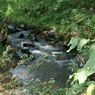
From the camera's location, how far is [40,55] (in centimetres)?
720

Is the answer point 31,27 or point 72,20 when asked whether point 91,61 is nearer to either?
point 72,20

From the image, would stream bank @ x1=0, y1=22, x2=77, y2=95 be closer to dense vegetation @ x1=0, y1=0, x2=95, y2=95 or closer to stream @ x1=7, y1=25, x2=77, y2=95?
stream @ x1=7, y1=25, x2=77, y2=95

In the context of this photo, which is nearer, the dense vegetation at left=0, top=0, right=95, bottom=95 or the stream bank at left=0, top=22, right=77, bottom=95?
the stream bank at left=0, top=22, right=77, bottom=95

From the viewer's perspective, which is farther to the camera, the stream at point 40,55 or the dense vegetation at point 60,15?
the dense vegetation at point 60,15

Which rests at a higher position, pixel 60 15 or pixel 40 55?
pixel 60 15

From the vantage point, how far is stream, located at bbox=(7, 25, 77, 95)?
5.06m

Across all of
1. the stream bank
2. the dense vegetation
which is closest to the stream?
the stream bank

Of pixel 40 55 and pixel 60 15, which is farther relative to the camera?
pixel 60 15

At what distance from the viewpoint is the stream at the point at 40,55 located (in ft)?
16.6

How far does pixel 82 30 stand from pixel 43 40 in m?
2.38

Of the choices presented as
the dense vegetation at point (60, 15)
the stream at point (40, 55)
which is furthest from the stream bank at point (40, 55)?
the dense vegetation at point (60, 15)

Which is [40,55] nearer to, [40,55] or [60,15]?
[40,55]

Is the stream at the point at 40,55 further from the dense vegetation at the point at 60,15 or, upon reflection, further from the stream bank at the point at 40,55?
the dense vegetation at the point at 60,15

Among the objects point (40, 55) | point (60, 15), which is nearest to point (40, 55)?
point (40, 55)
